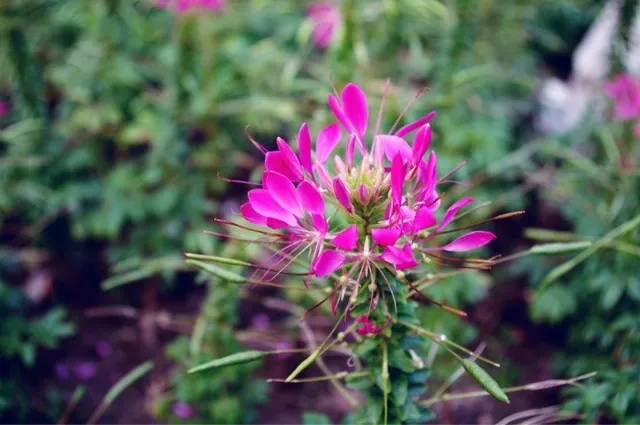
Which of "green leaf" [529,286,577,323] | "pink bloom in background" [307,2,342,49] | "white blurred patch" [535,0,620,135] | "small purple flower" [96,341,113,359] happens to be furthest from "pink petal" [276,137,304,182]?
"white blurred patch" [535,0,620,135]

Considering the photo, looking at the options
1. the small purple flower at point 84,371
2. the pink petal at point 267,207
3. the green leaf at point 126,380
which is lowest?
the small purple flower at point 84,371

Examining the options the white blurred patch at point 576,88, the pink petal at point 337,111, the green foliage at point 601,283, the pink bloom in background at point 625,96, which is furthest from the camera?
the white blurred patch at point 576,88

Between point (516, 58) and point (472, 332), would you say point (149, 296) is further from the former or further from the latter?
point (516, 58)

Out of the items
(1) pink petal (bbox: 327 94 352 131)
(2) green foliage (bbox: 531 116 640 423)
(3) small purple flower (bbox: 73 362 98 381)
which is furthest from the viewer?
(3) small purple flower (bbox: 73 362 98 381)

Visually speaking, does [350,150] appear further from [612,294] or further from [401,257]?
[612,294]

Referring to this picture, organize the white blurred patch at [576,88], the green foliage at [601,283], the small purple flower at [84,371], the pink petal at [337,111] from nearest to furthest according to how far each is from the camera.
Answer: the pink petal at [337,111]
the green foliage at [601,283]
the small purple flower at [84,371]
the white blurred patch at [576,88]

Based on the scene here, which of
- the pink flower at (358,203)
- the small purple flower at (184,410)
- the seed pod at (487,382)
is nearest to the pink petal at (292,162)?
the pink flower at (358,203)

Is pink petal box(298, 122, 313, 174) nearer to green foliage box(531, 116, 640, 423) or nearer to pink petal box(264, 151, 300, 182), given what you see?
pink petal box(264, 151, 300, 182)

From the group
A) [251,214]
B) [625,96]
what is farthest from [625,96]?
[251,214]

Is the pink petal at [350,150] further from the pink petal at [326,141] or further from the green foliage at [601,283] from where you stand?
the green foliage at [601,283]
